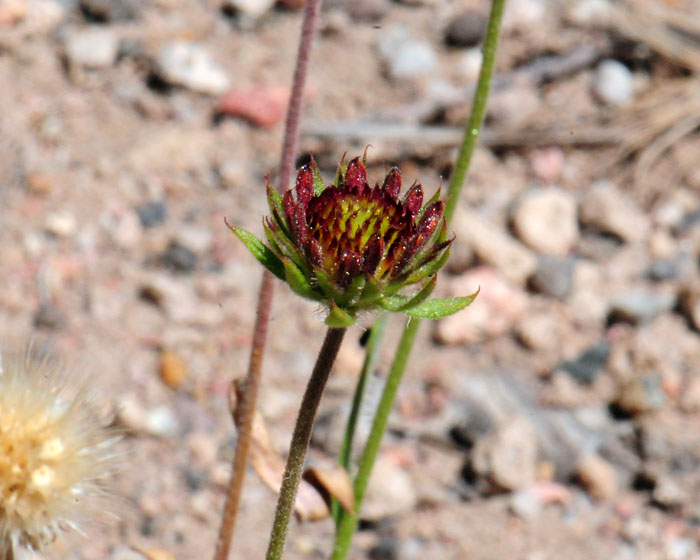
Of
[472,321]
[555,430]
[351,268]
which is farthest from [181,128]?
[351,268]

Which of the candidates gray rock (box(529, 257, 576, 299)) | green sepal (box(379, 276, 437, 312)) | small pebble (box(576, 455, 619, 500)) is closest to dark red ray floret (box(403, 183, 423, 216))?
green sepal (box(379, 276, 437, 312))

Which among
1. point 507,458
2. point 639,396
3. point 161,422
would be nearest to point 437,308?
point 507,458

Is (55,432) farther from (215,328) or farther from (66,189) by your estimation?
(66,189)

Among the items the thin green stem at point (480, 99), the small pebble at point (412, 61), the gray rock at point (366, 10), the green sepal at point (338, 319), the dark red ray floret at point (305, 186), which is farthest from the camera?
the gray rock at point (366, 10)

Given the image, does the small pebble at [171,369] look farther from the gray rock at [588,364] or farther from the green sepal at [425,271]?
the green sepal at [425,271]

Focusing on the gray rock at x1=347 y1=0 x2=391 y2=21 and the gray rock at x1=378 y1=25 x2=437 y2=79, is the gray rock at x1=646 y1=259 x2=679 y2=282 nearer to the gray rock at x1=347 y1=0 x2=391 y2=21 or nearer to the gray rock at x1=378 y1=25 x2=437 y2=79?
the gray rock at x1=378 y1=25 x2=437 y2=79

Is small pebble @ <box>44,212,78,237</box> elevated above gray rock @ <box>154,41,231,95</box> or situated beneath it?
situated beneath

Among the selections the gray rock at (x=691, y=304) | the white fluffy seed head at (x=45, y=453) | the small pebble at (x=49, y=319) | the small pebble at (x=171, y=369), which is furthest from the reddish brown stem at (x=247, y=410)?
the gray rock at (x=691, y=304)
